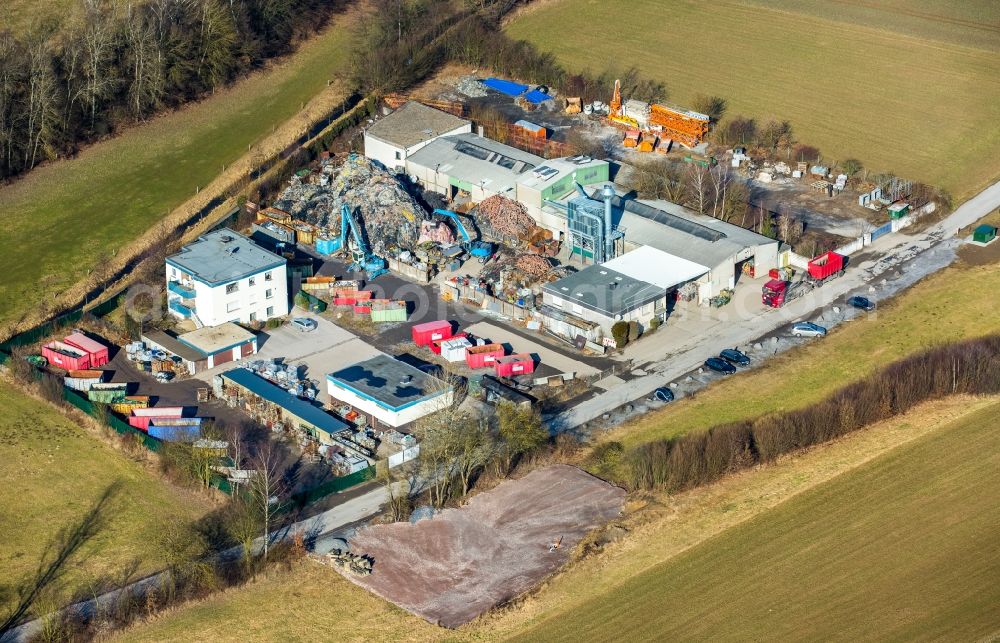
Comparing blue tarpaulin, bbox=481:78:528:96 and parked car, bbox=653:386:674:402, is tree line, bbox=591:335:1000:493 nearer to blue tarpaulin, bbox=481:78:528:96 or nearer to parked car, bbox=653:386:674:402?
parked car, bbox=653:386:674:402

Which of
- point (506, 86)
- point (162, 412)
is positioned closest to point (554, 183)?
point (506, 86)

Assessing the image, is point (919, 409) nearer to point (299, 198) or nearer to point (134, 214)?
point (299, 198)

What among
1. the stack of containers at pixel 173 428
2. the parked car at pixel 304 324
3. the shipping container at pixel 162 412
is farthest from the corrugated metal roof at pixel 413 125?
the stack of containers at pixel 173 428

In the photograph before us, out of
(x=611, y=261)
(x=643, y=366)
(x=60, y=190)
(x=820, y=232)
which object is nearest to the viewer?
(x=643, y=366)

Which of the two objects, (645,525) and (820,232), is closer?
(645,525)

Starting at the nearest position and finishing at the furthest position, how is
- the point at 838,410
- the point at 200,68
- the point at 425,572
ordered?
the point at 425,572 → the point at 838,410 → the point at 200,68

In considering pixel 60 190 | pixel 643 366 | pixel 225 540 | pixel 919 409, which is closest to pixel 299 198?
pixel 60 190
